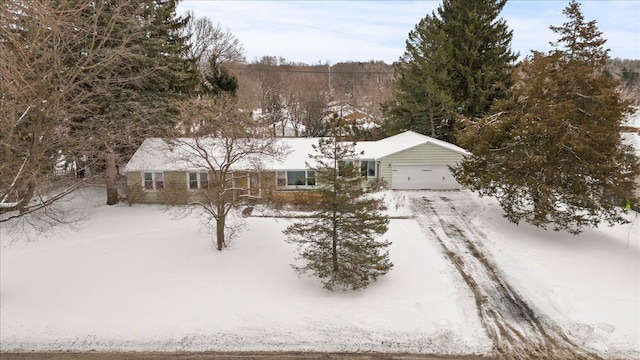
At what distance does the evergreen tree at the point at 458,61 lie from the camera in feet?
84.1

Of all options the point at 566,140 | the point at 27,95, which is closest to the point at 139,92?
A: the point at 27,95

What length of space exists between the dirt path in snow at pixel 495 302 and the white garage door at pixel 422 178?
14.0 feet

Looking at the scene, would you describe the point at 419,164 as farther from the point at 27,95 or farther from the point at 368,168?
the point at 27,95

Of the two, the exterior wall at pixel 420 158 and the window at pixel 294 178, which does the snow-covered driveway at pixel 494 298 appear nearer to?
the exterior wall at pixel 420 158

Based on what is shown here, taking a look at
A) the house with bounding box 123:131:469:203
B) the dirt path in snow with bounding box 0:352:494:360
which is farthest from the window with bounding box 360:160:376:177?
the dirt path in snow with bounding box 0:352:494:360

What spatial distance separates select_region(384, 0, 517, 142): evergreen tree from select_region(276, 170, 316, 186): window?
11.0 metres

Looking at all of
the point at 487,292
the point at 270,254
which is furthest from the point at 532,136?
the point at 270,254

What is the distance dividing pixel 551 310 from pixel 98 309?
43.2ft

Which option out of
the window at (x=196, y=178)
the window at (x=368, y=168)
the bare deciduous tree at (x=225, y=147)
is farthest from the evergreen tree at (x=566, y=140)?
the window at (x=196, y=178)

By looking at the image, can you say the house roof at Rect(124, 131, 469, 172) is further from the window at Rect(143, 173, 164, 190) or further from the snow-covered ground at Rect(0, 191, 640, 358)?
the snow-covered ground at Rect(0, 191, 640, 358)

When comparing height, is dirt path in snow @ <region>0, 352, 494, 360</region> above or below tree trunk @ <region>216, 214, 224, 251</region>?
Result: below

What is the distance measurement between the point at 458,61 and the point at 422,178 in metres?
9.54

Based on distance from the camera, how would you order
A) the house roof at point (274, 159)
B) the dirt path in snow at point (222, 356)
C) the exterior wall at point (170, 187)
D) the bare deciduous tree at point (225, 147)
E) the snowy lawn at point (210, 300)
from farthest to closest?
the house roof at point (274, 159), the exterior wall at point (170, 187), the bare deciduous tree at point (225, 147), the snowy lawn at point (210, 300), the dirt path in snow at point (222, 356)

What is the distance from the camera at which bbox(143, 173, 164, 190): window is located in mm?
20359
